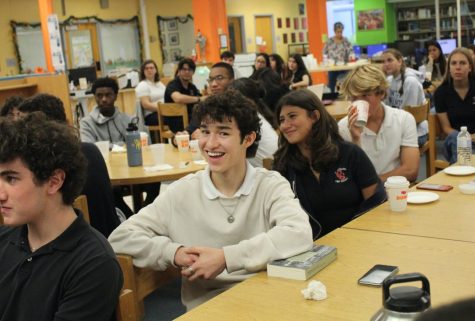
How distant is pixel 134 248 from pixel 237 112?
0.60m

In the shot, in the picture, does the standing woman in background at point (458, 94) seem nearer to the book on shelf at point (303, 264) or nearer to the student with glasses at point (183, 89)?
the student with glasses at point (183, 89)

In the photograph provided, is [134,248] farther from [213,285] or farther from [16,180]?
[16,180]

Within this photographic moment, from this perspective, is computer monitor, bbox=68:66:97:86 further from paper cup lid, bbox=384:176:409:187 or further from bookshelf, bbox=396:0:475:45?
bookshelf, bbox=396:0:475:45

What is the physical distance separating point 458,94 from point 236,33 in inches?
538

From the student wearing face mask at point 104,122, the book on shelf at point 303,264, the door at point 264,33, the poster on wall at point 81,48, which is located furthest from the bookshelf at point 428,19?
the book on shelf at point 303,264

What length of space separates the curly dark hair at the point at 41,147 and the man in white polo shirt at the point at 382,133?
6.73ft

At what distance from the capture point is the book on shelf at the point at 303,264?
1813 millimetres

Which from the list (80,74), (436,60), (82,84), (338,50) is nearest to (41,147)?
(436,60)

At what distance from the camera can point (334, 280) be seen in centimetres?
178

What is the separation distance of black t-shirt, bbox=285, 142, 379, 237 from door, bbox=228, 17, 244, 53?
1536 cm

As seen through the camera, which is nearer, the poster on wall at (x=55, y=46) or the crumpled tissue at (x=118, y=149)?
the crumpled tissue at (x=118, y=149)

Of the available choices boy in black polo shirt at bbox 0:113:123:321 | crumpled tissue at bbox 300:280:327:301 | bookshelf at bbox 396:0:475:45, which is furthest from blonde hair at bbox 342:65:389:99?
bookshelf at bbox 396:0:475:45

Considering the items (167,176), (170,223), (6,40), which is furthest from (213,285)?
(6,40)

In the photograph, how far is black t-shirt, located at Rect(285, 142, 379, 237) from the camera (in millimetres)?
2773
